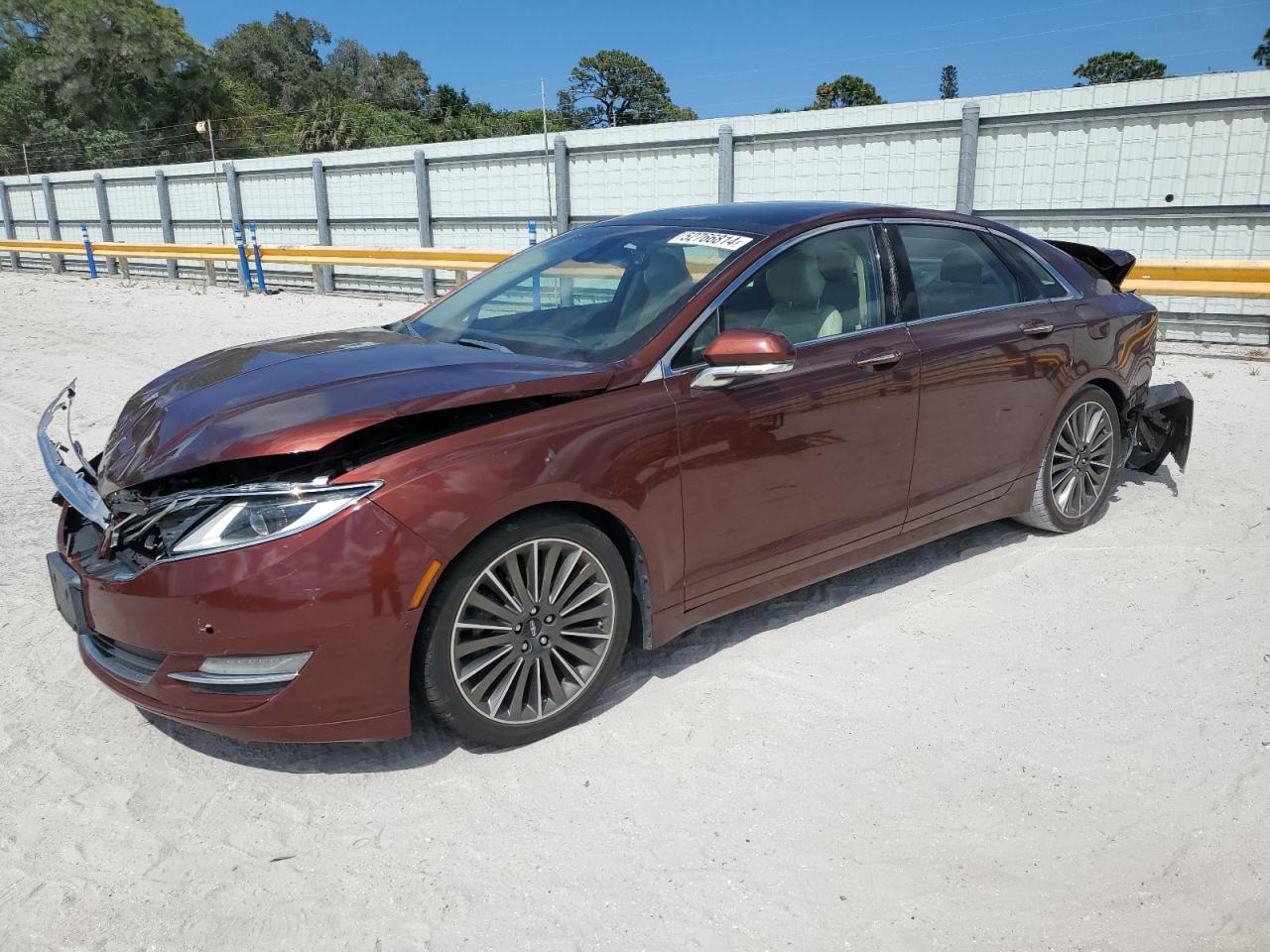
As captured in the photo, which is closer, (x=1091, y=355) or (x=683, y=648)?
(x=683, y=648)

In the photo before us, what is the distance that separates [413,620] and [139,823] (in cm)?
101

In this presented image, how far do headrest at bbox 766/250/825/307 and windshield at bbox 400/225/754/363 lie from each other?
168 millimetres

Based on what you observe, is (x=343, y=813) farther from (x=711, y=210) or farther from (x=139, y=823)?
(x=711, y=210)

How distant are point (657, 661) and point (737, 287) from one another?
147 cm

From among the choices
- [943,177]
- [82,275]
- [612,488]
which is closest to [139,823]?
[612,488]

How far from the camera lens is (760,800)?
2.95 meters

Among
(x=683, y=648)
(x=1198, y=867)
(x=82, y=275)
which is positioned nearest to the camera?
(x=1198, y=867)

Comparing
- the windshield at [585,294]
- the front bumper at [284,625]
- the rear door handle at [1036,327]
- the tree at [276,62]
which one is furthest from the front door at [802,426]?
the tree at [276,62]

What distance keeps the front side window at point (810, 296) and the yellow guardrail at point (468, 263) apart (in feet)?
2.37

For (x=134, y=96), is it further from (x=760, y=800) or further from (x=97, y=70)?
(x=760, y=800)

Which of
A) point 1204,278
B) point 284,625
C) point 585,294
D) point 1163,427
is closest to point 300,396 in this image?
point 284,625

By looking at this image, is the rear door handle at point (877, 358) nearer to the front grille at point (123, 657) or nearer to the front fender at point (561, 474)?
the front fender at point (561, 474)

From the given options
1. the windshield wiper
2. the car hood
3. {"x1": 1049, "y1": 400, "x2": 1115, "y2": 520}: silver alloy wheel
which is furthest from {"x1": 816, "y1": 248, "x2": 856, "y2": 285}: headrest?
{"x1": 1049, "y1": 400, "x2": 1115, "y2": 520}: silver alloy wheel

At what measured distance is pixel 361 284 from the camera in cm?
1962
